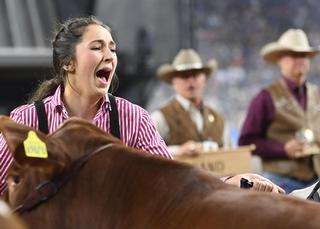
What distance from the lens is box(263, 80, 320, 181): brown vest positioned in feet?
21.1

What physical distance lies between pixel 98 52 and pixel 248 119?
136 inches

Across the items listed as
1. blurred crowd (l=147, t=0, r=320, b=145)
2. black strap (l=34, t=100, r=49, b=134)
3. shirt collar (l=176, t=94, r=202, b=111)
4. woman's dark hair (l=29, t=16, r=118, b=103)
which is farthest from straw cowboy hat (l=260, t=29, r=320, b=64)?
blurred crowd (l=147, t=0, r=320, b=145)

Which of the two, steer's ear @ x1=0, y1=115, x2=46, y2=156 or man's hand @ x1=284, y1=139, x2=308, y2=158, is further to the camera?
man's hand @ x1=284, y1=139, x2=308, y2=158

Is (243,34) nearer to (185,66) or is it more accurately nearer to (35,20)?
(35,20)

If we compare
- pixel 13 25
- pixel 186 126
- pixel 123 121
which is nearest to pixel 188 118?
pixel 186 126

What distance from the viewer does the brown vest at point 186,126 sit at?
6504mm

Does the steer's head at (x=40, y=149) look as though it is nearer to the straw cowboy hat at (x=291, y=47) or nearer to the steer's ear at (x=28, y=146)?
the steer's ear at (x=28, y=146)

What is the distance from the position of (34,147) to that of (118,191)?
0.78ft

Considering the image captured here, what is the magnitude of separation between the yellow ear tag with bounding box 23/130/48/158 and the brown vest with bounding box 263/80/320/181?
4.22m

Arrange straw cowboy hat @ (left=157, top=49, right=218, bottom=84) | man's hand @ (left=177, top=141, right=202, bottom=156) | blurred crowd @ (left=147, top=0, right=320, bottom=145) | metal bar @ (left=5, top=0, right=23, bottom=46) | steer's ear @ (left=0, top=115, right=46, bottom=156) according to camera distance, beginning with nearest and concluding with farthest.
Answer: steer's ear @ (left=0, top=115, right=46, bottom=156), man's hand @ (left=177, top=141, right=202, bottom=156), straw cowboy hat @ (left=157, top=49, right=218, bottom=84), metal bar @ (left=5, top=0, right=23, bottom=46), blurred crowd @ (left=147, top=0, right=320, bottom=145)

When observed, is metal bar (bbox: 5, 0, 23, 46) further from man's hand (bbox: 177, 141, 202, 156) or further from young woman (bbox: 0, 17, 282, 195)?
young woman (bbox: 0, 17, 282, 195)

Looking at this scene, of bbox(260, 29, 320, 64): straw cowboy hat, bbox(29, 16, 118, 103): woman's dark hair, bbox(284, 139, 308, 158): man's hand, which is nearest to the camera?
bbox(29, 16, 118, 103): woman's dark hair

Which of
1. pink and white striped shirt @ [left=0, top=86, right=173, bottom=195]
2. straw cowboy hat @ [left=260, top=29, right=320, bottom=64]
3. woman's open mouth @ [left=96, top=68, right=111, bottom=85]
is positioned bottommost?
straw cowboy hat @ [left=260, top=29, right=320, bottom=64]

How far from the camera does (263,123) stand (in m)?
6.51
